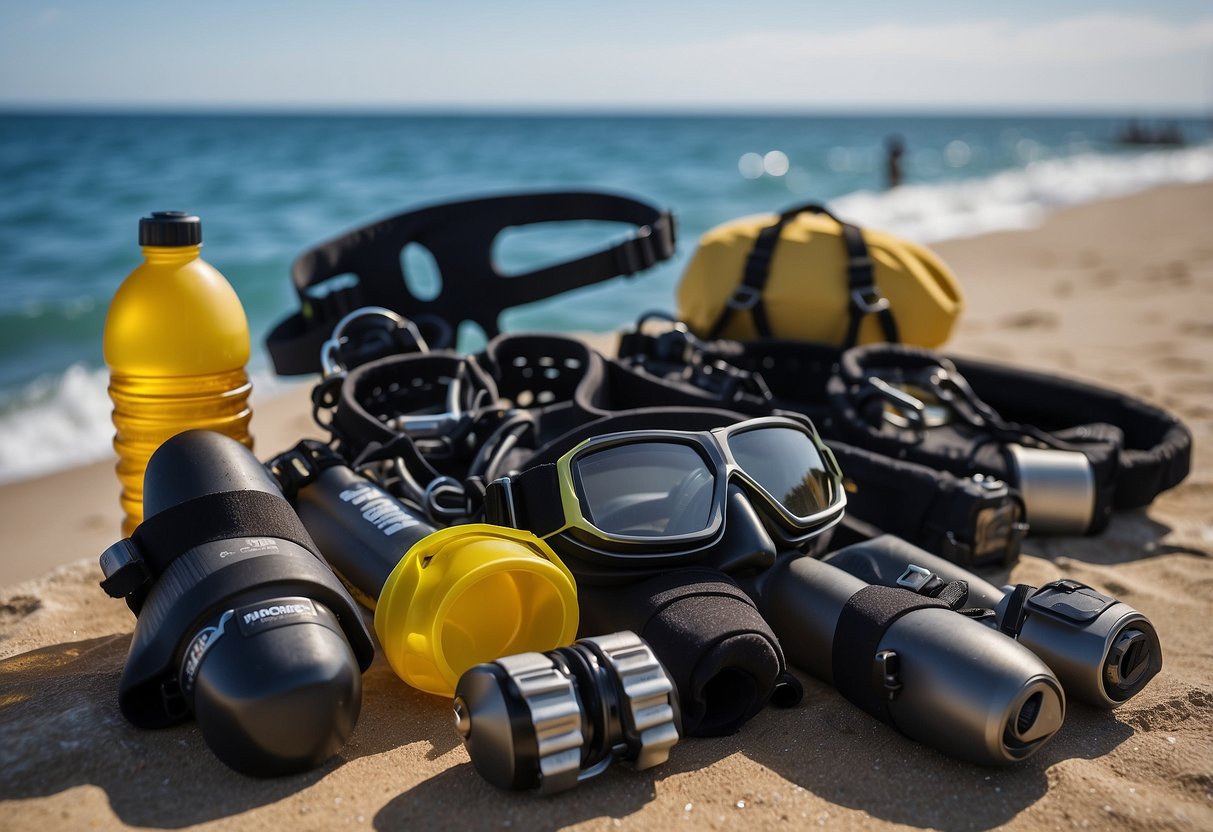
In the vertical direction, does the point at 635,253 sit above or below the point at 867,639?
above

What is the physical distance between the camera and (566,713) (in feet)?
5.68

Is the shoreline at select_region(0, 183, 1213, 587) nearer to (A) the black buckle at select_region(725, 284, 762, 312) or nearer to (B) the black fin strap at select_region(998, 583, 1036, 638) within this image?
(A) the black buckle at select_region(725, 284, 762, 312)

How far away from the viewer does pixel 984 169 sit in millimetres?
35875

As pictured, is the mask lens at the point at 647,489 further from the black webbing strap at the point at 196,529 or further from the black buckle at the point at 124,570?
the black buckle at the point at 124,570

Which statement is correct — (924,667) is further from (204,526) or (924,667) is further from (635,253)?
(635,253)

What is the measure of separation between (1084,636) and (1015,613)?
0.48 ft

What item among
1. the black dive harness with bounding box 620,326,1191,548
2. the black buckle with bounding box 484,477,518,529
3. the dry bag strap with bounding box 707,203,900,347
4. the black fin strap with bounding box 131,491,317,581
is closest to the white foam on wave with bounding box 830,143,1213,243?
the dry bag strap with bounding box 707,203,900,347

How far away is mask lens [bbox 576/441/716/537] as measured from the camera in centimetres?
228

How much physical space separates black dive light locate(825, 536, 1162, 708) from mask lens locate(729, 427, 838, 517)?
0.33 meters

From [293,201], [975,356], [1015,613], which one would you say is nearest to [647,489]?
[1015,613]

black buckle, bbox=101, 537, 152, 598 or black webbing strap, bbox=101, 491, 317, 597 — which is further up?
black webbing strap, bbox=101, 491, 317, 597

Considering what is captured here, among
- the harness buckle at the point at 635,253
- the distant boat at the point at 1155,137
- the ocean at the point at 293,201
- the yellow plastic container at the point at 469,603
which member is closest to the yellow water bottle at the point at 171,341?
the yellow plastic container at the point at 469,603

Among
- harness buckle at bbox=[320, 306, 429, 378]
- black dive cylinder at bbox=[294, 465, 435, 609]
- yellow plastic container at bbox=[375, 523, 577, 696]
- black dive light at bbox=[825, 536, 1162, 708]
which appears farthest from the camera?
harness buckle at bbox=[320, 306, 429, 378]


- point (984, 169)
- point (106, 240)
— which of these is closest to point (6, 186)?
point (106, 240)
